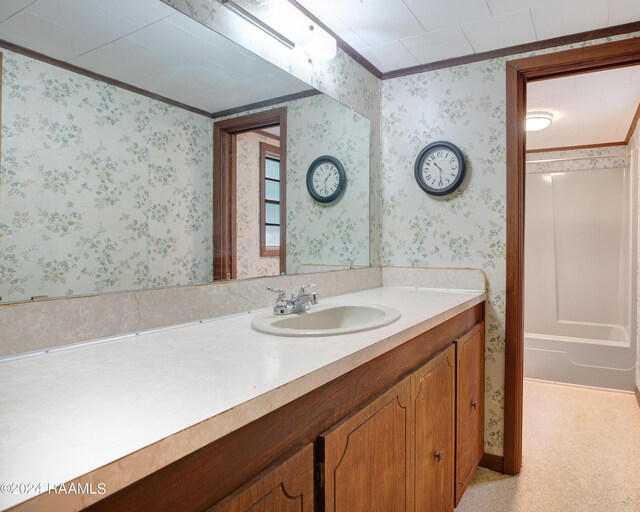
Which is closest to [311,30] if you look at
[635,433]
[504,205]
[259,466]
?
[504,205]

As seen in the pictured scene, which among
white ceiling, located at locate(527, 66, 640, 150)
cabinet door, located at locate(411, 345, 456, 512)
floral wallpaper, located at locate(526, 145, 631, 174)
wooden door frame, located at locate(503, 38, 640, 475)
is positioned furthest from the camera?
floral wallpaper, located at locate(526, 145, 631, 174)

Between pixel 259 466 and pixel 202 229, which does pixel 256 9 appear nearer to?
pixel 202 229

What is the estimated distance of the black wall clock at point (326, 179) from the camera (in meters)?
1.92

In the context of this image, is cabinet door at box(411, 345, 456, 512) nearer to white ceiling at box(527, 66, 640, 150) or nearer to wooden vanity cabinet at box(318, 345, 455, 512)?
wooden vanity cabinet at box(318, 345, 455, 512)

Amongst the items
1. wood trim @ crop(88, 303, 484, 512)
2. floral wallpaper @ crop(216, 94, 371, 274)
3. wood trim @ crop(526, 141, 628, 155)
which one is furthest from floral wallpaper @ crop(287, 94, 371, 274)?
wood trim @ crop(526, 141, 628, 155)

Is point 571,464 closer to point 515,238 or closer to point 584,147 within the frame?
point 515,238

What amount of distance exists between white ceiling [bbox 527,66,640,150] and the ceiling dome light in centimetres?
5

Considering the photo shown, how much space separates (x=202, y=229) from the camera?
1335 millimetres

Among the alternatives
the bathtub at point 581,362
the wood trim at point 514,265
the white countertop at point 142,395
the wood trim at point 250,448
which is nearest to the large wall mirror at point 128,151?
the white countertop at point 142,395

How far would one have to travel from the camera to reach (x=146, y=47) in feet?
3.84

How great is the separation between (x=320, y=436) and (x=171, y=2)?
1260mm

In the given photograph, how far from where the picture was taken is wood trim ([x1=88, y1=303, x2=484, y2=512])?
0.54 metres

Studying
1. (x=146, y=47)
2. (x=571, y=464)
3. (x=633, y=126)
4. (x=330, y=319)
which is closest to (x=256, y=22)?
(x=146, y=47)

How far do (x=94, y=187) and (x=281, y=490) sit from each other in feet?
2.67
